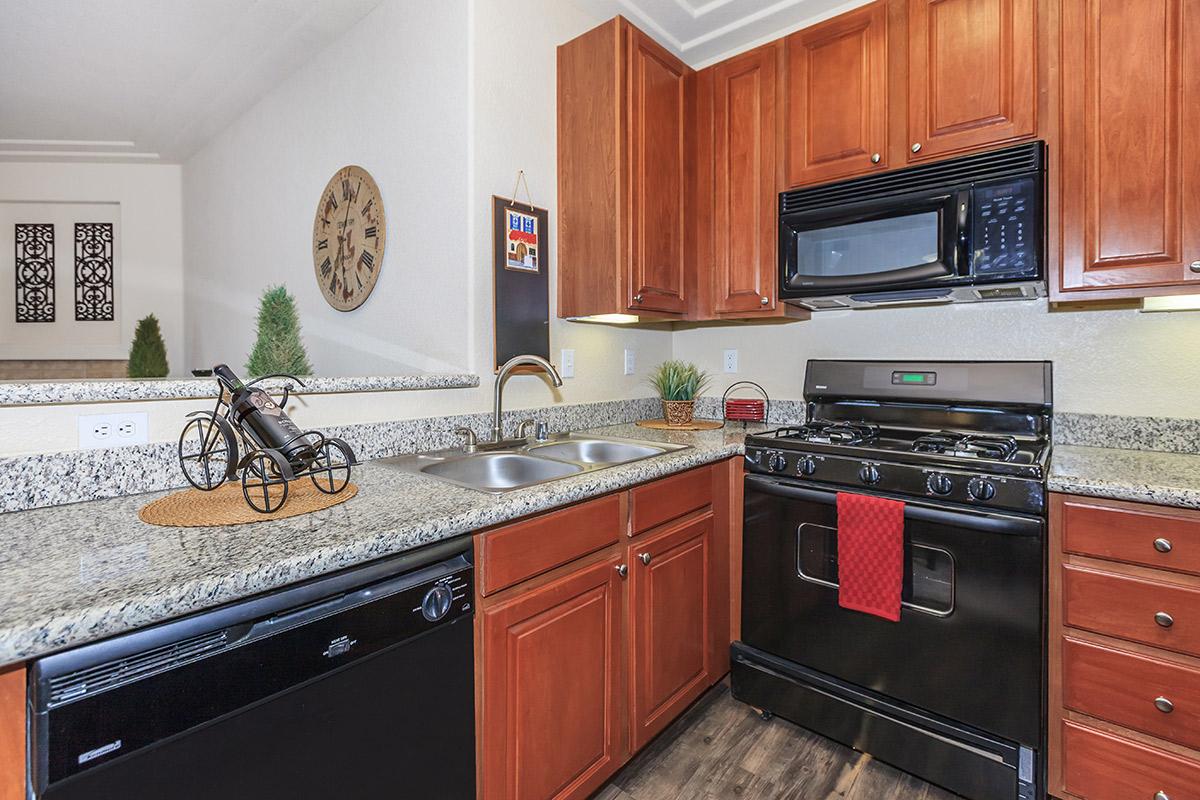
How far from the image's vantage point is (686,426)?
98.7 inches

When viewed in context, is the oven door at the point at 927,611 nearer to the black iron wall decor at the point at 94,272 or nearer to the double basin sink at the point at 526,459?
the double basin sink at the point at 526,459

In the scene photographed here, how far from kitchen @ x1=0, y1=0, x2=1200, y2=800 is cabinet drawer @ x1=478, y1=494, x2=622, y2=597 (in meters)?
0.01

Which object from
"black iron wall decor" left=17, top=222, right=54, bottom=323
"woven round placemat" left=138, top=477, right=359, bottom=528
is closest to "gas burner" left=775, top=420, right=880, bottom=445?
"woven round placemat" left=138, top=477, right=359, bottom=528

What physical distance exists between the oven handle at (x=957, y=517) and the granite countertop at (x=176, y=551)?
0.80m

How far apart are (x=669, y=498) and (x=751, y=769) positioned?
840mm

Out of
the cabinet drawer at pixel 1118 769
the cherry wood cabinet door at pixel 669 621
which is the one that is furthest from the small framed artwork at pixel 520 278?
the cabinet drawer at pixel 1118 769

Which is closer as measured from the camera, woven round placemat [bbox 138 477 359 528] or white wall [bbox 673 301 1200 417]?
woven round placemat [bbox 138 477 359 528]

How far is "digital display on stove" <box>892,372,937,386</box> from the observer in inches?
85.0

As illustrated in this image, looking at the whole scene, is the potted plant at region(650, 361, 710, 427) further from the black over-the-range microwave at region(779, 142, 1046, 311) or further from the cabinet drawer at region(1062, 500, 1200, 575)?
the cabinet drawer at region(1062, 500, 1200, 575)

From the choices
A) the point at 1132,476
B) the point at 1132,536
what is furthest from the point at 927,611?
the point at 1132,476

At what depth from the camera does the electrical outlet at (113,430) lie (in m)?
1.24

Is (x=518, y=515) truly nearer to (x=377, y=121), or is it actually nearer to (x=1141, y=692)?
(x=1141, y=692)

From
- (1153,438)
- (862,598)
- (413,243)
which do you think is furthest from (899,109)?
(413,243)

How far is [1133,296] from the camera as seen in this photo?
1.64 metres
